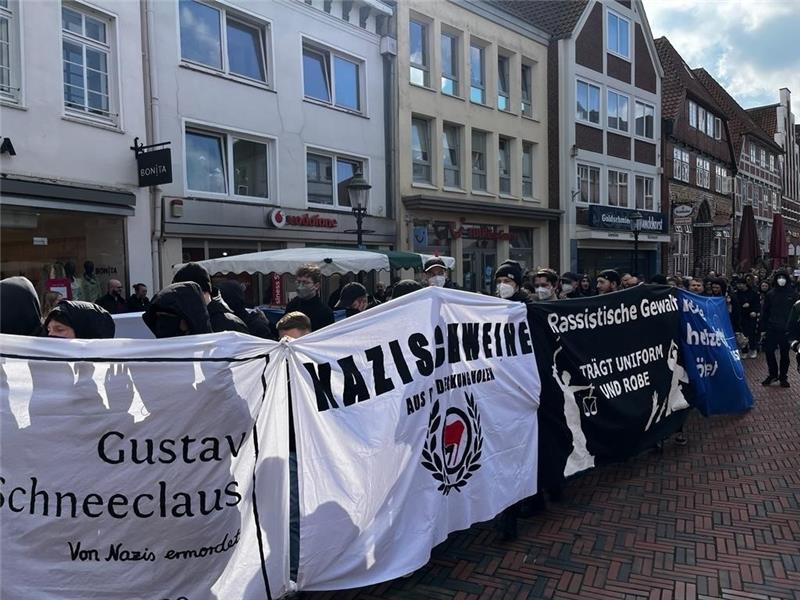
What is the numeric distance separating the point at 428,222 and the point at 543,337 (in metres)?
14.4

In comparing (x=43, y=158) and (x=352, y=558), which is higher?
(x=43, y=158)

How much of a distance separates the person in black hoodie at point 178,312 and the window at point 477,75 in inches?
722

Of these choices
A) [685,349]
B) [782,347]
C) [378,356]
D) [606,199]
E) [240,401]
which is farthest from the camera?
[606,199]

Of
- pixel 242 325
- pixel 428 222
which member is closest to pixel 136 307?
pixel 242 325

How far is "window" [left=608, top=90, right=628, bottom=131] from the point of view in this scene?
83.9 ft

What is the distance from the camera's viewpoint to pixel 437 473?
147 inches

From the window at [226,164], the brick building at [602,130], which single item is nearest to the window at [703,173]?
the brick building at [602,130]

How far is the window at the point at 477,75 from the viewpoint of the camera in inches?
810

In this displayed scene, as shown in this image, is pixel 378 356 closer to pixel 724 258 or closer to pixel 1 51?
pixel 1 51

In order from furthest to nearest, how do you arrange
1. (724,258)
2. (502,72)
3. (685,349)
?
1. (724,258)
2. (502,72)
3. (685,349)

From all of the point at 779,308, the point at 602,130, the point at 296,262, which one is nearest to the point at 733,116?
the point at 602,130

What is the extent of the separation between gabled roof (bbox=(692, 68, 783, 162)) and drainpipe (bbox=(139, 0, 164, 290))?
3780cm

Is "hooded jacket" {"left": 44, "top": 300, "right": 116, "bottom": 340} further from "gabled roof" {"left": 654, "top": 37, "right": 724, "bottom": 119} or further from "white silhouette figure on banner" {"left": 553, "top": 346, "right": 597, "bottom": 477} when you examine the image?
"gabled roof" {"left": 654, "top": 37, "right": 724, "bottom": 119}

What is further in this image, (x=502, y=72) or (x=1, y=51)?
(x=502, y=72)
